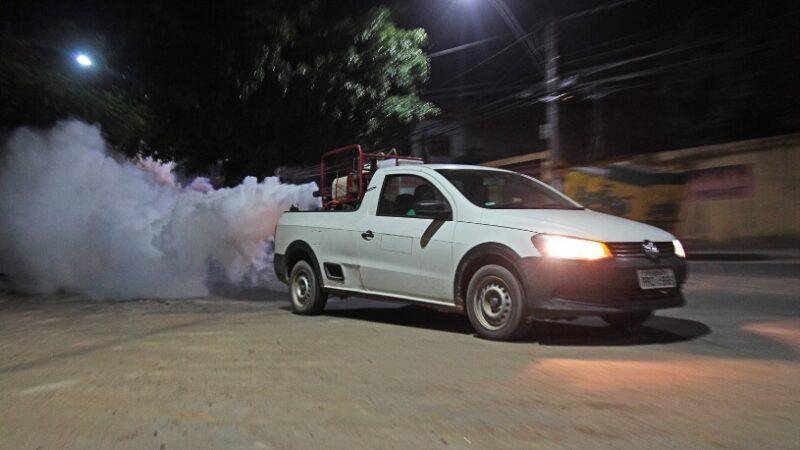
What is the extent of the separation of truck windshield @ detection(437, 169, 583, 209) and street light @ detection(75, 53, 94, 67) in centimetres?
654

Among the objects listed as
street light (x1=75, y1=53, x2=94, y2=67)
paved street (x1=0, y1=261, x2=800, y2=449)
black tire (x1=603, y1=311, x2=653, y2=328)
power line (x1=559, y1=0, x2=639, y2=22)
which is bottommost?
paved street (x1=0, y1=261, x2=800, y2=449)

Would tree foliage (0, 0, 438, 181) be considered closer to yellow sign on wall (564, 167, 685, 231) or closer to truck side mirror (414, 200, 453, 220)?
yellow sign on wall (564, 167, 685, 231)

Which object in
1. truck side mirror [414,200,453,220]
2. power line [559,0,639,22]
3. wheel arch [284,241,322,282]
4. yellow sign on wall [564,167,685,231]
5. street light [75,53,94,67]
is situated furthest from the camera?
yellow sign on wall [564,167,685,231]

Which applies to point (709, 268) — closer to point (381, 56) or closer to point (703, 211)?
point (703, 211)

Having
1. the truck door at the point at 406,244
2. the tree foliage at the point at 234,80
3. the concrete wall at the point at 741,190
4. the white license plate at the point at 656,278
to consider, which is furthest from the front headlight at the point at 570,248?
the concrete wall at the point at 741,190

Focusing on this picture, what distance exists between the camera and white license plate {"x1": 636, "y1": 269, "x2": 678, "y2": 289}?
5.53m

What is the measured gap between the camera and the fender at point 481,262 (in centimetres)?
568

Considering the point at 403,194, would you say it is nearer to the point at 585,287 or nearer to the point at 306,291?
the point at 306,291

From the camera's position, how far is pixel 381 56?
13117 millimetres

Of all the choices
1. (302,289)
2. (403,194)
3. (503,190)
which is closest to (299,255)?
(302,289)

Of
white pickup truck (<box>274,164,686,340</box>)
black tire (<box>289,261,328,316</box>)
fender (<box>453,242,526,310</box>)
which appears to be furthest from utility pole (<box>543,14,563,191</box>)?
fender (<box>453,242,526,310</box>)

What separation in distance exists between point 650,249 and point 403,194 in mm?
2614

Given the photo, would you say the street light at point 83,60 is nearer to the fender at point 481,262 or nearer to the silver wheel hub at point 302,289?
the silver wheel hub at point 302,289

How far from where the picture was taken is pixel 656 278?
5621mm
